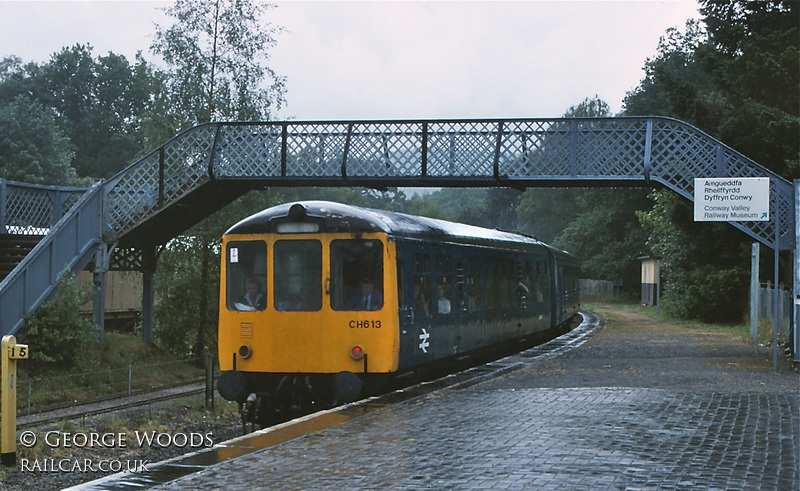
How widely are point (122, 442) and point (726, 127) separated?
19.2m

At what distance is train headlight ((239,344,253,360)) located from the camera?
12.8 m

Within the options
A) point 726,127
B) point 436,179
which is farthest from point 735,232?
point 436,179

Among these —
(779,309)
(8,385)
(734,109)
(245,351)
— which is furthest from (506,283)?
(734,109)

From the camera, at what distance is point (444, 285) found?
49.5 feet

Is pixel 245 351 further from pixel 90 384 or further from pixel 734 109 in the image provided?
pixel 734 109

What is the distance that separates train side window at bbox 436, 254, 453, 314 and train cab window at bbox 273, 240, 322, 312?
247 centimetres

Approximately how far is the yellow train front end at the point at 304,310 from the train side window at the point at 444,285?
2.15 metres

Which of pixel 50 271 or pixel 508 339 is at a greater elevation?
pixel 50 271

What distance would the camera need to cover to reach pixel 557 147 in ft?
66.0

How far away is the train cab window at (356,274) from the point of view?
12.6 meters

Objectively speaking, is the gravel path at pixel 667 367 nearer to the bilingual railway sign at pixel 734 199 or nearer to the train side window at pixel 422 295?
the train side window at pixel 422 295

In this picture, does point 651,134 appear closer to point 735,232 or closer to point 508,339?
point 508,339

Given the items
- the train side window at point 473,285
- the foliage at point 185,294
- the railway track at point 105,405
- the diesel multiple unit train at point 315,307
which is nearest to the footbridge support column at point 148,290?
the foliage at point 185,294

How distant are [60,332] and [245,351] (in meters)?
7.76
